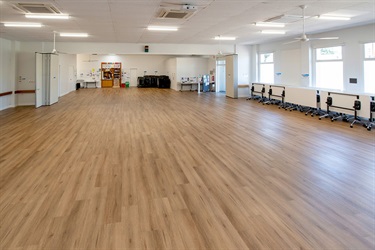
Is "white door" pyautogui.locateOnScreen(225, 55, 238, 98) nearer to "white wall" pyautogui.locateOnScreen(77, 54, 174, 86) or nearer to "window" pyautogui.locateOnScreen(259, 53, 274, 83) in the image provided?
"window" pyautogui.locateOnScreen(259, 53, 274, 83)

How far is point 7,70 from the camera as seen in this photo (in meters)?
10.9

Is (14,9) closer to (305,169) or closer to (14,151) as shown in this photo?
(14,151)

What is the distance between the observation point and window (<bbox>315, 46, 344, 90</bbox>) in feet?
30.9

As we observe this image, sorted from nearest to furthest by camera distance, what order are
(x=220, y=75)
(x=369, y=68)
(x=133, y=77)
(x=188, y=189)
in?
(x=188, y=189) < (x=369, y=68) < (x=220, y=75) < (x=133, y=77)

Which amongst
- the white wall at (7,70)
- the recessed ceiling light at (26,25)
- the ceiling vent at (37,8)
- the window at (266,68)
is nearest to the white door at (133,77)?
the white wall at (7,70)

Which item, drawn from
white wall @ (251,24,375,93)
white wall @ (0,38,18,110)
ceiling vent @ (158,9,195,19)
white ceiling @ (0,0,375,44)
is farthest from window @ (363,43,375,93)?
white wall @ (0,38,18,110)

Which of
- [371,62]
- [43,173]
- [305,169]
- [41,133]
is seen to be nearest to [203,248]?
[305,169]

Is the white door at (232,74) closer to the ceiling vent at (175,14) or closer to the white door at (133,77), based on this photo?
the ceiling vent at (175,14)

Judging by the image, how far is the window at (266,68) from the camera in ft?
44.0

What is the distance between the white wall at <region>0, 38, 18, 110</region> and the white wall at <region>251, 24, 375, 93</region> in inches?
438

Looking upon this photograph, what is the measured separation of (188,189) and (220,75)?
15.5 meters

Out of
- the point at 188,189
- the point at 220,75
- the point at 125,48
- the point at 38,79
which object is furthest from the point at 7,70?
the point at 220,75

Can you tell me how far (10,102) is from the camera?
37.0ft

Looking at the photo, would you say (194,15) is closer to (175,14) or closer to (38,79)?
(175,14)
